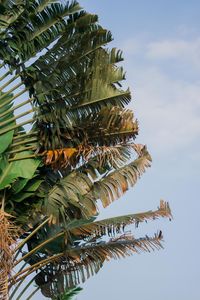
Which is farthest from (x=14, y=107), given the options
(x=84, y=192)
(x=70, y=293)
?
(x=70, y=293)

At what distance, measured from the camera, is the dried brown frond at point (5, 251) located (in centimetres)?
1276

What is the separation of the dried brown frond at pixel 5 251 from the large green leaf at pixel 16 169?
1226 millimetres

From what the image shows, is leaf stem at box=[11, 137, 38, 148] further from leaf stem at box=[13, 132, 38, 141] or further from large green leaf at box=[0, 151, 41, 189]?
large green leaf at box=[0, 151, 41, 189]

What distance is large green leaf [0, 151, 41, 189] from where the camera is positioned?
46.9 feet

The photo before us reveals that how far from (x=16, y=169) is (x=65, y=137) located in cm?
127

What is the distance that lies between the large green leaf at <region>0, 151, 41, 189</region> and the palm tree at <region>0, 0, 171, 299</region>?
2 cm

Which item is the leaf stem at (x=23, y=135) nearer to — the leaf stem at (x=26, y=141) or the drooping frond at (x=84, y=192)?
the leaf stem at (x=26, y=141)

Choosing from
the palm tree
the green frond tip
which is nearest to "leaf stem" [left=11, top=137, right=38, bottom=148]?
the palm tree

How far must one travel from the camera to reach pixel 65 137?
14750mm

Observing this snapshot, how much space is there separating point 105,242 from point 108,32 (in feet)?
15.0

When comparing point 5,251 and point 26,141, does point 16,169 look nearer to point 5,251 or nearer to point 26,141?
point 26,141

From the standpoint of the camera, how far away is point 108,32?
15.0 metres

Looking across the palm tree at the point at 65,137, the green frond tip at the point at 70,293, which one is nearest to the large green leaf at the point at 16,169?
the palm tree at the point at 65,137

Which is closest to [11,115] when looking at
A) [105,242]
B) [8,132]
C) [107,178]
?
[8,132]
